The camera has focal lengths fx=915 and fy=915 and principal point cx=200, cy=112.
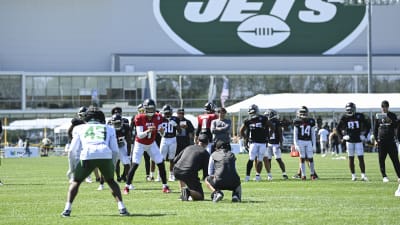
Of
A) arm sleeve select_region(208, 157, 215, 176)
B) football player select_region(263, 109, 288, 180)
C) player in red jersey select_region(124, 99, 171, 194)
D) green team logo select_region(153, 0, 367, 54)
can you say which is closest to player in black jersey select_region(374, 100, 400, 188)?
football player select_region(263, 109, 288, 180)

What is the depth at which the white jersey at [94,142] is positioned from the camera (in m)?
14.5

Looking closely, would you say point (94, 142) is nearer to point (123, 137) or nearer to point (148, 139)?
point (148, 139)

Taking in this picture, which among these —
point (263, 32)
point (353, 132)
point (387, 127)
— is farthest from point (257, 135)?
point (263, 32)

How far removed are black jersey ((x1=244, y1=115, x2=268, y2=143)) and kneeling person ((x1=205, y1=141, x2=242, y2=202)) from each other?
7053 millimetres

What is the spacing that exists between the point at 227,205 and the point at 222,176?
90cm

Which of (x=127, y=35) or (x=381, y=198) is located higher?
(x=127, y=35)

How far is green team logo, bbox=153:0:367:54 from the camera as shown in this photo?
8538cm

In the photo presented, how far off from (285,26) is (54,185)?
64.8 m

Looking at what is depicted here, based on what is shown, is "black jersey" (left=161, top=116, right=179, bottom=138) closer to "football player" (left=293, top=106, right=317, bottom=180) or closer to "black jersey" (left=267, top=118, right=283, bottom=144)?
"black jersey" (left=267, top=118, right=283, bottom=144)

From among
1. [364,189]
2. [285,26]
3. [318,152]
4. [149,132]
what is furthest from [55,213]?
[285,26]

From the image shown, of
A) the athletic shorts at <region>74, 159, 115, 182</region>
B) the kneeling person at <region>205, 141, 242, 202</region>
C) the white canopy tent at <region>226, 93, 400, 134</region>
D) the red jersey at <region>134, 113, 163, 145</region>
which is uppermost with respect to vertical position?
the white canopy tent at <region>226, 93, 400, 134</region>

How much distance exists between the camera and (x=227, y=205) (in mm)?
16234

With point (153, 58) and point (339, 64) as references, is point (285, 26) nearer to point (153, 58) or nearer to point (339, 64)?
point (339, 64)

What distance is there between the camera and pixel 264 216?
46.9 feet
